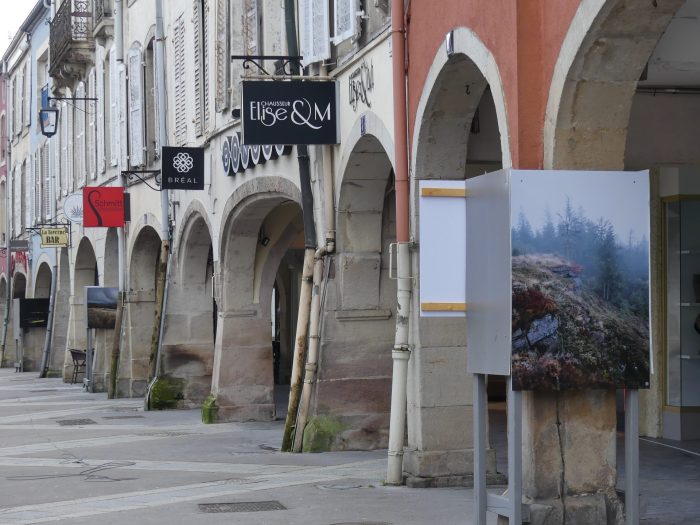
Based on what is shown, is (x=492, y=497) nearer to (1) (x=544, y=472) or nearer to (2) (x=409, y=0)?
(1) (x=544, y=472)

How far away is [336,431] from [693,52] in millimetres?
5414

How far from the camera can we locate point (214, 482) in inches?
462

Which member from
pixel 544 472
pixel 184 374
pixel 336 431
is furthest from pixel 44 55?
pixel 544 472

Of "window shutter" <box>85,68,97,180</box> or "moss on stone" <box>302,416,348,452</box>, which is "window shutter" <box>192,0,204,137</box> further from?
"window shutter" <box>85,68,97,180</box>

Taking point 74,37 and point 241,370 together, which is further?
point 74,37

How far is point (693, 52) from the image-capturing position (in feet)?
33.9

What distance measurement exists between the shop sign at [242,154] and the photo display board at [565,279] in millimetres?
7574

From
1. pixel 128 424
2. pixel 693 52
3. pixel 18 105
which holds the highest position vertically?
pixel 18 105

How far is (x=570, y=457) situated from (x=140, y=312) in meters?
16.8

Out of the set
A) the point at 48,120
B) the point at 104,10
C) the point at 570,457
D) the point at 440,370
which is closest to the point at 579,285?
the point at 570,457

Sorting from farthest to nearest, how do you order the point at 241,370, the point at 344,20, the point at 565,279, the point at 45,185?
the point at 45,185
the point at 241,370
the point at 344,20
the point at 565,279

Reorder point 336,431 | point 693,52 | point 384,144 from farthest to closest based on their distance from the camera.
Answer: point 336,431 → point 384,144 → point 693,52

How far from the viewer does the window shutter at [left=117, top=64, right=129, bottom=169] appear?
2403cm

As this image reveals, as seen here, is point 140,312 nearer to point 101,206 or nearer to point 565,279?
point 101,206
